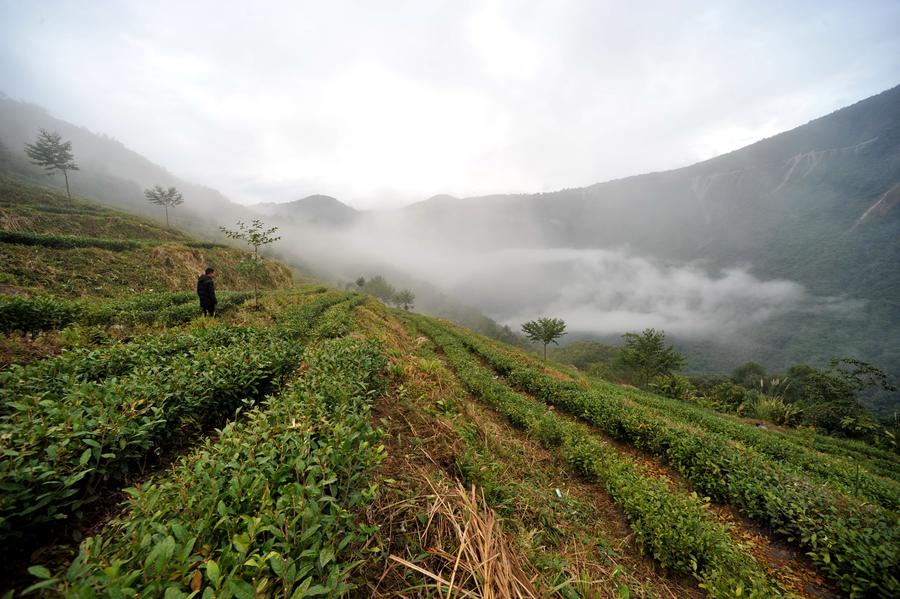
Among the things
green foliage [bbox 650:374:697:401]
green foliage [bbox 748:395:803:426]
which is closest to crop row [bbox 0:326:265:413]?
green foliage [bbox 650:374:697:401]

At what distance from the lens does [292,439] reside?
274 centimetres

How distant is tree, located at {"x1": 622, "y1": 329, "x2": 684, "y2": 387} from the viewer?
3141 cm

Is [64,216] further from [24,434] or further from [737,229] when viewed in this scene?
[737,229]

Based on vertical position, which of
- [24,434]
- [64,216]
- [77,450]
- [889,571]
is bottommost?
[889,571]

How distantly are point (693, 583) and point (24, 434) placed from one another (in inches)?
329

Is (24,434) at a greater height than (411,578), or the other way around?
(24,434)

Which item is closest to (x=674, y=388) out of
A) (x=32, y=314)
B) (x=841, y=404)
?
(x=841, y=404)

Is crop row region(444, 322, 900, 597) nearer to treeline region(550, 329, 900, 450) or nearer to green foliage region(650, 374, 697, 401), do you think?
treeline region(550, 329, 900, 450)

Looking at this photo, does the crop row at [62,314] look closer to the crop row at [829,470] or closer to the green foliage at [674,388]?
the crop row at [829,470]

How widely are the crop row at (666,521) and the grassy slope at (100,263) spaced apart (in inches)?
847

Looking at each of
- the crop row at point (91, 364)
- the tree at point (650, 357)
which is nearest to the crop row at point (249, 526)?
the crop row at point (91, 364)

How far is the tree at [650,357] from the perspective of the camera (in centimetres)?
3141

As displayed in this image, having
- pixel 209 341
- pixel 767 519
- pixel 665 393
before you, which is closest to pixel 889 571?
pixel 767 519

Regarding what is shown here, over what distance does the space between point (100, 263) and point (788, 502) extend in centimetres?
3265
